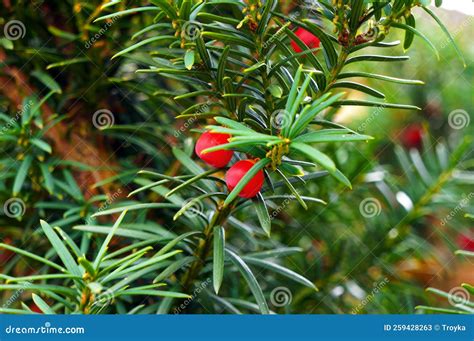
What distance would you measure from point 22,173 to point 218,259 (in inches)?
10.2

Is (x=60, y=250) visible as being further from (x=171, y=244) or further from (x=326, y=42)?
(x=326, y=42)

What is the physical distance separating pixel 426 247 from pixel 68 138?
0.45 m

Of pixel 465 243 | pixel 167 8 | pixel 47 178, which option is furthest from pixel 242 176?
pixel 465 243

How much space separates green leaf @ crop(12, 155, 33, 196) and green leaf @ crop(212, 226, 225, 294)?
22 centimetres

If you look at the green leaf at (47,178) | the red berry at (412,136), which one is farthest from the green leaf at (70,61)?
the red berry at (412,136)

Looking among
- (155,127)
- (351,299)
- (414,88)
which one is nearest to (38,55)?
(155,127)

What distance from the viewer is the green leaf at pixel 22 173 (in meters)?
0.58

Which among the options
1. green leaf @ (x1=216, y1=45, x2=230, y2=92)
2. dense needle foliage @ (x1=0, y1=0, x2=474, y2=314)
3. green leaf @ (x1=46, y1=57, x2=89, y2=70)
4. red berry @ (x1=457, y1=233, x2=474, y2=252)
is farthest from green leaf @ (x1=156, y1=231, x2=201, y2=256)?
red berry @ (x1=457, y1=233, x2=474, y2=252)

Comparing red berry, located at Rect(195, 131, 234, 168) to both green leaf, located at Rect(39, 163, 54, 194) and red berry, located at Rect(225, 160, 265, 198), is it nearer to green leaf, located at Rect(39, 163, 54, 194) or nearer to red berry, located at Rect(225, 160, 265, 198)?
red berry, located at Rect(225, 160, 265, 198)

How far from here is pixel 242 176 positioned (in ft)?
1.40

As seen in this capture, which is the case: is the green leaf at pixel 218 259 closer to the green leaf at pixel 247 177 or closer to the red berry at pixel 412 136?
the green leaf at pixel 247 177

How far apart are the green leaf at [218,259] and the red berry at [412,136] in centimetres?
54

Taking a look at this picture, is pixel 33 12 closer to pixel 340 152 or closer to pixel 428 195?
pixel 340 152

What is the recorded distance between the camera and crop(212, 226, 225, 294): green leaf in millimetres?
432
